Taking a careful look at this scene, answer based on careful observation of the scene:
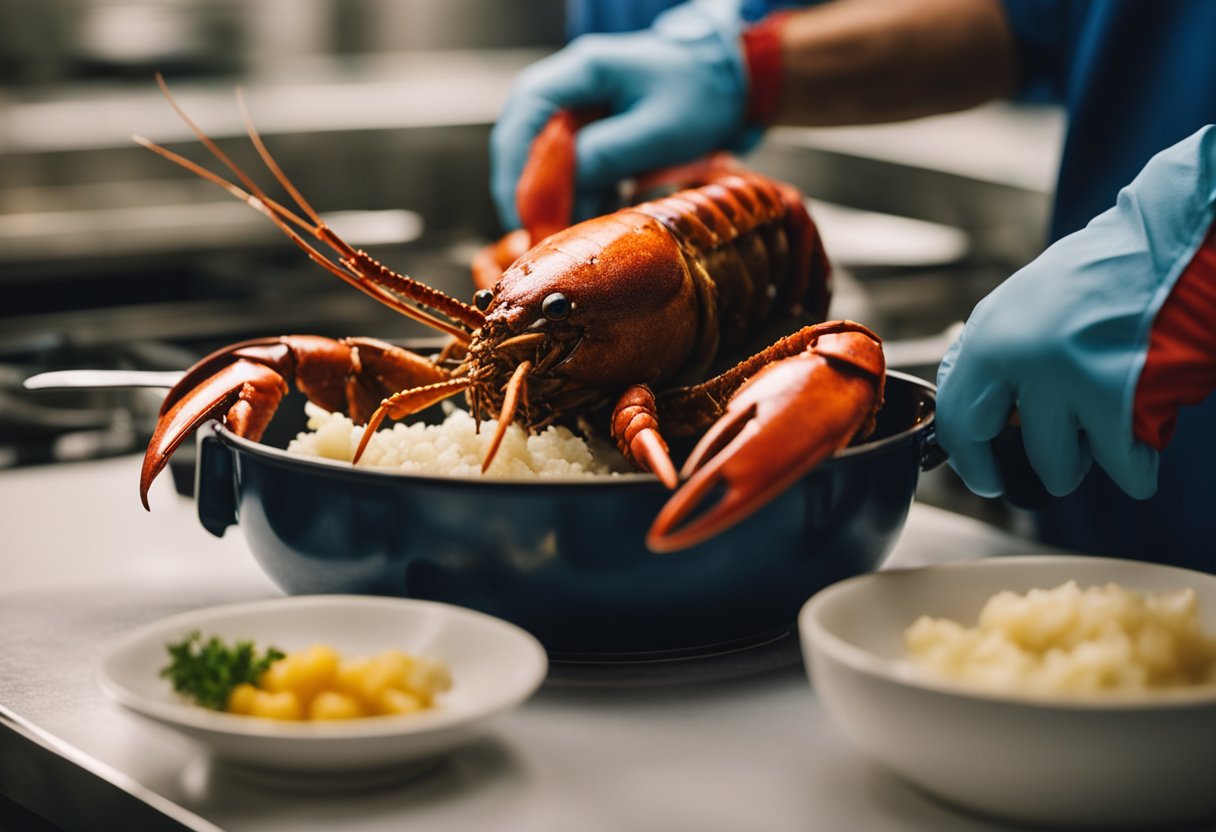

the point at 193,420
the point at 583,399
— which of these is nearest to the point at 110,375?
the point at 193,420

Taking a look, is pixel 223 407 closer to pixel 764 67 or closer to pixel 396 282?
pixel 396 282

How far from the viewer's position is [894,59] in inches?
77.1

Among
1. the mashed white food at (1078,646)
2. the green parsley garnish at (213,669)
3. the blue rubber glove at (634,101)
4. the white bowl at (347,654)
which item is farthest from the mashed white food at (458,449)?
the blue rubber glove at (634,101)

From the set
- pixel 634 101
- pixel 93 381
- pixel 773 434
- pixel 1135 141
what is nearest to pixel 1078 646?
pixel 773 434

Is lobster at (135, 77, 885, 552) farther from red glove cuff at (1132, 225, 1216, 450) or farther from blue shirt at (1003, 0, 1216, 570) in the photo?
blue shirt at (1003, 0, 1216, 570)

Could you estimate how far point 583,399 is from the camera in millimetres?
1263

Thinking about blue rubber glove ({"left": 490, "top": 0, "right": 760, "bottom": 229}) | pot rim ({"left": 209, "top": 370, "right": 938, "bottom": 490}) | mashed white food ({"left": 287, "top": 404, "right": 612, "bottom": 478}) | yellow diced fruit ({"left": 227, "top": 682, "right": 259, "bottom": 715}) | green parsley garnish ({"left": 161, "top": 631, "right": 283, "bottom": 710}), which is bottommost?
yellow diced fruit ({"left": 227, "top": 682, "right": 259, "bottom": 715})

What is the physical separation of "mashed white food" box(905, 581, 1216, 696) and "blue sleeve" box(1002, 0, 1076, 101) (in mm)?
1177

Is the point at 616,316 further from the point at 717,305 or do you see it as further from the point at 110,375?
the point at 110,375

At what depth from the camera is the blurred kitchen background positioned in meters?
2.54

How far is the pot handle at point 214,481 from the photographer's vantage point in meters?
1.16

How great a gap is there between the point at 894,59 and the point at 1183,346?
3.13 feet

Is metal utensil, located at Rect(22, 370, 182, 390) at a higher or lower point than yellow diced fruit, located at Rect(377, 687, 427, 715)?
higher

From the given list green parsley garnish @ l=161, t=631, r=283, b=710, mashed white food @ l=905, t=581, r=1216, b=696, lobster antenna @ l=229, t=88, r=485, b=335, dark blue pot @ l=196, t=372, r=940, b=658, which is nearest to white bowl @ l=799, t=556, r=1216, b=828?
mashed white food @ l=905, t=581, r=1216, b=696
